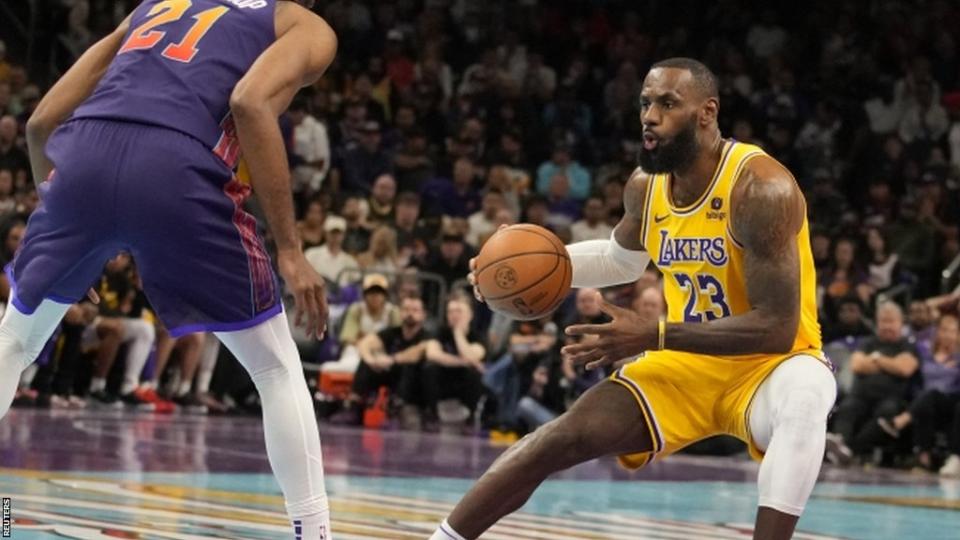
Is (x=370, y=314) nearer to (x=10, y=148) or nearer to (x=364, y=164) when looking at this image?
(x=364, y=164)

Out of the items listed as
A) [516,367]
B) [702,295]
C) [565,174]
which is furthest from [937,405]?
[702,295]

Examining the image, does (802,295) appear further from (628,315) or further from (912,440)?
(912,440)

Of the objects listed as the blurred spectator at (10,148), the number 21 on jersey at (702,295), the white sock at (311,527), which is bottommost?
the white sock at (311,527)

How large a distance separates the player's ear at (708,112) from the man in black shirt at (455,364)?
29.1 feet

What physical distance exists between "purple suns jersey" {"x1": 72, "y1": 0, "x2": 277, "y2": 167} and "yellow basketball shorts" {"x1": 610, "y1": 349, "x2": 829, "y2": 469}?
5.11 ft

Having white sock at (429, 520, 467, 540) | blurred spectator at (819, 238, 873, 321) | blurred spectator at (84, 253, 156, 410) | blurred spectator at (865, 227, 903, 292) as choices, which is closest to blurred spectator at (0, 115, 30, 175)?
blurred spectator at (84, 253, 156, 410)

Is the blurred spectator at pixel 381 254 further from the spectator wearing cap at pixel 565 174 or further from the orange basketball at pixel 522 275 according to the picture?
the orange basketball at pixel 522 275

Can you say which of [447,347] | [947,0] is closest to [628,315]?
[447,347]

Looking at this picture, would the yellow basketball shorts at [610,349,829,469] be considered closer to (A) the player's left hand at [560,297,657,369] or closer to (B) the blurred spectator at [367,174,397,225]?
(A) the player's left hand at [560,297,657,369]

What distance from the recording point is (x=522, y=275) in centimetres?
591

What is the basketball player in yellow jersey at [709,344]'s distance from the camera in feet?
18.6

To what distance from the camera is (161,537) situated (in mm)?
6633

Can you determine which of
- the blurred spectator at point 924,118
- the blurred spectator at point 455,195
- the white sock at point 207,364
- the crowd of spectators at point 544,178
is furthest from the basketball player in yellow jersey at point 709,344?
the blurred spectator at point 924,118

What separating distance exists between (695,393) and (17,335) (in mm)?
2168
